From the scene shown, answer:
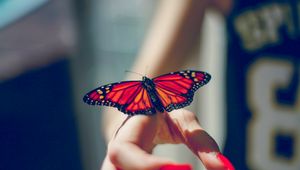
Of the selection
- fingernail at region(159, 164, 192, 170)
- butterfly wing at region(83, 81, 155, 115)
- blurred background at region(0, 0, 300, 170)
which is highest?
butterfly wing at region(83, 81, 155, 115)

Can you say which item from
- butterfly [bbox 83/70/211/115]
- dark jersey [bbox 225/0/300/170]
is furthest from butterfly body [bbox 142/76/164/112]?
dark jersey [bbox 225/0/300/170]

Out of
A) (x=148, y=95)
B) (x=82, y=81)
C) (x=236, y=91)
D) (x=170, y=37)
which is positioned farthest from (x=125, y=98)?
(x=236, y=91)

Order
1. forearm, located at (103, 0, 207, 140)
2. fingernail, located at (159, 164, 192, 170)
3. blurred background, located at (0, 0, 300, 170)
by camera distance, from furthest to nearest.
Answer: blurred background, located at (0, 0, 300, 170) → forearm, located at (103, 0, 207, 140) → fingernail, located at (159, 164, 192, 170)

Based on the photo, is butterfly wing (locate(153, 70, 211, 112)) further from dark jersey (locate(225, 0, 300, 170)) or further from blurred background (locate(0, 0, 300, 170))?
dark jersey (locate(225, 0, 300, 170))

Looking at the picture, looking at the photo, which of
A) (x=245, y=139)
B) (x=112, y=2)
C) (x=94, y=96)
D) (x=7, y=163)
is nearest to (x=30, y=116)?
(x=112, y=2)

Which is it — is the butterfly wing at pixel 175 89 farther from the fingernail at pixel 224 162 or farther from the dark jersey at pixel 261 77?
the dark jersey at pixel 261 77

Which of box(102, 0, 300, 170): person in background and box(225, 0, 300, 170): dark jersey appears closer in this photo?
box(102, 0, 300, 170): person in background

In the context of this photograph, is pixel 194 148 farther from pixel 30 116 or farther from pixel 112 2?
pixel 30 116

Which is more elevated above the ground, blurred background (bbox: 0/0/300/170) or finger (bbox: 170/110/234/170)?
finger (bbox: 170/110/234/170)

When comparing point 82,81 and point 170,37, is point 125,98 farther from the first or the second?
point 82,81
